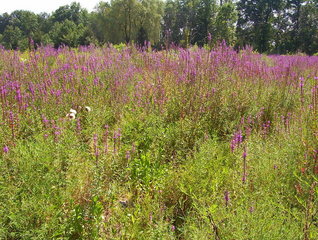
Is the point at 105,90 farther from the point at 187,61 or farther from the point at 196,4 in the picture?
the point at 196,4

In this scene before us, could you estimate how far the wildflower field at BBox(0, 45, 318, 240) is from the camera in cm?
202

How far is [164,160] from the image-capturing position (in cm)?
326

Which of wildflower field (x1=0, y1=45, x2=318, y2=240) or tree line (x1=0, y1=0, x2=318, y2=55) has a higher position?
tree line (x1=0, y1=0, x2=318, y2=55)

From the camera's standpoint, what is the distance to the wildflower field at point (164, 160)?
2.02 metres

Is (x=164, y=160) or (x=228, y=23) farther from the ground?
(x=228, y=23)

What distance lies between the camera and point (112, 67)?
5645mm

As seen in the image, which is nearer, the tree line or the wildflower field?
the wildflower field

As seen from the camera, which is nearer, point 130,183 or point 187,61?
point 130,183

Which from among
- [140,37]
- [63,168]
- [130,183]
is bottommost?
[130,183]

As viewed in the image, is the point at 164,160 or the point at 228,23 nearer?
the point at 164,160

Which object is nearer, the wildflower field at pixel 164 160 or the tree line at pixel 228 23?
the wildflower field at pixel 164 160

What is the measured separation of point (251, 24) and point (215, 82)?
48.4 m

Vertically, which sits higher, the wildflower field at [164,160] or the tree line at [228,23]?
the tree line at [228,23]

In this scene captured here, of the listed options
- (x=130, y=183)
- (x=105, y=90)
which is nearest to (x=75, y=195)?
(x=130, y=183)
